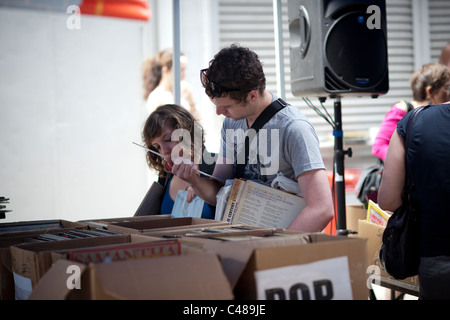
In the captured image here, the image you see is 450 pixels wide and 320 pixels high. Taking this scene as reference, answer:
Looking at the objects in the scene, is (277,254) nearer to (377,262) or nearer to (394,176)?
(394,176)

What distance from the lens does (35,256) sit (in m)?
1.26

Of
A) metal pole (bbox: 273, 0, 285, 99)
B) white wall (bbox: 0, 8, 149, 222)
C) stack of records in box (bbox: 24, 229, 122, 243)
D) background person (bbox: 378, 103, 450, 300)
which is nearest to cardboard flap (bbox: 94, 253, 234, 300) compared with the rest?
stack of records in box (bbox: 24, 229, 122, 243)

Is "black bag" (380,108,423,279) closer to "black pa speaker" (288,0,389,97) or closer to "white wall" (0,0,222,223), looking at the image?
"black pa speaker" (288,0,389,97)

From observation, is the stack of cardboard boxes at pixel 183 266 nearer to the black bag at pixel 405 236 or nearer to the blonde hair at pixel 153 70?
the black bag at pixel 405 236

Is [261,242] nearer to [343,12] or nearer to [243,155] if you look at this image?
[243,155]

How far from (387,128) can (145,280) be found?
130 inches

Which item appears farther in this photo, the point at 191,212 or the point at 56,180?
the point at 56,180

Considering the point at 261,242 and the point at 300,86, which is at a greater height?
the point at 300,86

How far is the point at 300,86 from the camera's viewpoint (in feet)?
11.8

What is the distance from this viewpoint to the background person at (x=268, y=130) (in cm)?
200

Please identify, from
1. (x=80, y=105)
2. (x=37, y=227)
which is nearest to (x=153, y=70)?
(x=80, y=105)

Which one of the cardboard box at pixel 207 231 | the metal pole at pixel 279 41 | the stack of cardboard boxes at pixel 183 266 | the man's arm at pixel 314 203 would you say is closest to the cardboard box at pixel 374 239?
the man's arm at pixel 314 203
